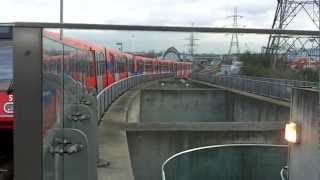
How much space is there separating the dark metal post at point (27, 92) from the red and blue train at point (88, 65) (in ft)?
0.24

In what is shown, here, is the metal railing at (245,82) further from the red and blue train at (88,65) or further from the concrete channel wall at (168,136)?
the concrete channel wall at (168,136)

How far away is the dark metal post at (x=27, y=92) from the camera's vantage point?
290 cm

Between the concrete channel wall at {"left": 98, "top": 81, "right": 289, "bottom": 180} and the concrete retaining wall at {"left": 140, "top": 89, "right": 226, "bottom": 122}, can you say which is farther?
the concrete retaining wall at {"left": 140, "top": 89, "right": 226, "bottom": 122}

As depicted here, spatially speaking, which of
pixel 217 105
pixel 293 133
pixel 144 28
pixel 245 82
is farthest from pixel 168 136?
pixel 144 28

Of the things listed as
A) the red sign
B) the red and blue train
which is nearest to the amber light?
the red and blue train

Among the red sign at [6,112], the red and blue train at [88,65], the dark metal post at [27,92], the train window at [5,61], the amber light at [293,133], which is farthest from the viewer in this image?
the train window at [5,61]

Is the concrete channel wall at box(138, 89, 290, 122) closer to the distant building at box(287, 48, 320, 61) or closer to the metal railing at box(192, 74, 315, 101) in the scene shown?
the metal railing at box(192, 74, 315, 101)

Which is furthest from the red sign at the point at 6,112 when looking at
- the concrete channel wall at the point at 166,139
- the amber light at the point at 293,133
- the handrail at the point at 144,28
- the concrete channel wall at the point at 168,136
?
the handrail at the point at 144,28

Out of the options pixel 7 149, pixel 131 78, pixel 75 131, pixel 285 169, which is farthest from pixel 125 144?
pixel 131 78

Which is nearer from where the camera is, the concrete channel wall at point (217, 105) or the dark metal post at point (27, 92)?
the dark metal post at point (27, 92)

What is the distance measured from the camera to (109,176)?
29.0 ft

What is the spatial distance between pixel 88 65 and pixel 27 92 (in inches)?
241

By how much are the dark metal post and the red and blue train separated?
0.07m

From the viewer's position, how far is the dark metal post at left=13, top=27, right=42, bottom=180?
2904 mm
